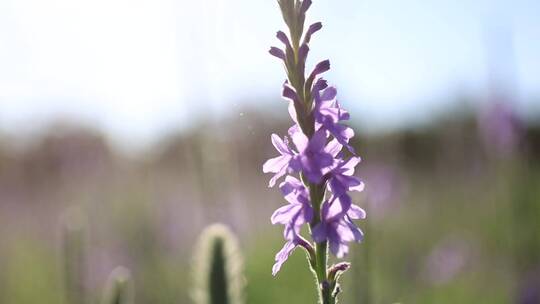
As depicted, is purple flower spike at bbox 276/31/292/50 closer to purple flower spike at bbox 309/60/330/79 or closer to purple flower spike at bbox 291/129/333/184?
purple flower spike at bbox 309/60/330/79

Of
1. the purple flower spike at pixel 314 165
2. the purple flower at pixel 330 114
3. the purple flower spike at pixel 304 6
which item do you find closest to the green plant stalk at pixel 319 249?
the purple flower spike at pixel 314 165

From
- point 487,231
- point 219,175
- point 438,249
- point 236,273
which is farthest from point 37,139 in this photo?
point 236,273

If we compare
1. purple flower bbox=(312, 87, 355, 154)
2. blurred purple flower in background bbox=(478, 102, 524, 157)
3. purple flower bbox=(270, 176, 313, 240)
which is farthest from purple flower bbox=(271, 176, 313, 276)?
blurred purple flower in background bbox=(478, 102, 524, 157)

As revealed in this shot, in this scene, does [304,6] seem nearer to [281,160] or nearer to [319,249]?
[281,160]

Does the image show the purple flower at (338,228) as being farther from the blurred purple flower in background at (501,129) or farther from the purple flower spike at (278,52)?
the blurred purple flower in background at (501,129)

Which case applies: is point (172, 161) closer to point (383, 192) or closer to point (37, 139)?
point (37, 139)

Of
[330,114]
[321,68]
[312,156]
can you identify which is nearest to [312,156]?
[312,156]

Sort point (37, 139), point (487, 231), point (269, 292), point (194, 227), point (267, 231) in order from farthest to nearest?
point (37, 139), point (267, 231), point (487, 231), point (194, 227), point (269, 292)
